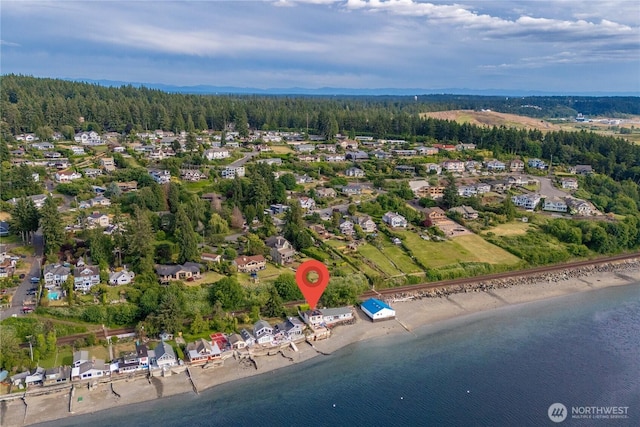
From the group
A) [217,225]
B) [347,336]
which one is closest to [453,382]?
[347,336]

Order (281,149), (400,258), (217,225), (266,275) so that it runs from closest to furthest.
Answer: (266,275), (400,258), (217,225), (281,149)

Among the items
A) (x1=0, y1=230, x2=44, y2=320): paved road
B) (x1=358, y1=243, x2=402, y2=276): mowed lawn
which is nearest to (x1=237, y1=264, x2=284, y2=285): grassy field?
(x1=358, y1=243, x2=402, y2=276): mowed lawn

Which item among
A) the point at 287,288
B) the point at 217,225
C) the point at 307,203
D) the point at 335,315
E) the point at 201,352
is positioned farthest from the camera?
the point at 307,203

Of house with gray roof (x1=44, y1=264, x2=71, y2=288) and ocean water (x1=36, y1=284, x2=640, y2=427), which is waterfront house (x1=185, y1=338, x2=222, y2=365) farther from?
house with gray roof (x1=44, y1=264, x2=71, y2=288)

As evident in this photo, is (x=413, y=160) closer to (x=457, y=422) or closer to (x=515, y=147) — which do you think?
(x=515, y=147)

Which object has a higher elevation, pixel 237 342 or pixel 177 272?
pixel 177 272

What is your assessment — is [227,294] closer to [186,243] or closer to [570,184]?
[186,243]
